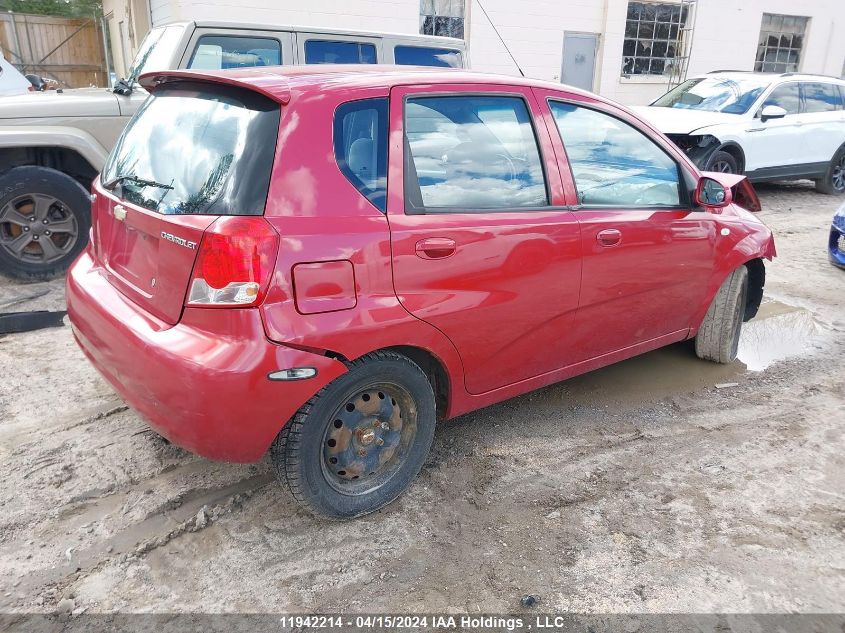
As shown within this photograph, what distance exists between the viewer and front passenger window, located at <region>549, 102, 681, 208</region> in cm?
327

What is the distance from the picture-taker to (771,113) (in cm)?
932

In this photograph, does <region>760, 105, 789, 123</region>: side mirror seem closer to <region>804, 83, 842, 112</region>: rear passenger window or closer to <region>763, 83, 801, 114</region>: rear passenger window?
<region>763, 83, 801, 114</region>: rear passenger window

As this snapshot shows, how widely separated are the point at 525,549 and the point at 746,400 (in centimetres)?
211

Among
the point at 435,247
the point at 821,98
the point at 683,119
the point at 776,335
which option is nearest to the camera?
the point at 435,247

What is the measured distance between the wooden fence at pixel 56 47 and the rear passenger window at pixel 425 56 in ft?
45.9

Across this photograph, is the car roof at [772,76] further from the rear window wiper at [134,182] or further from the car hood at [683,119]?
the rear window wiper at [134,182]

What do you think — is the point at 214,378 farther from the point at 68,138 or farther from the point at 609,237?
the point at 68,138

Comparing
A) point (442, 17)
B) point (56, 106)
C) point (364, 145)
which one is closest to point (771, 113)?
point (442, 17)

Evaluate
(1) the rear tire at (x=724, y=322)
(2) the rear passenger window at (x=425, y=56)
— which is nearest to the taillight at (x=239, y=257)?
(1) the rear tire at (x=724, y=322)

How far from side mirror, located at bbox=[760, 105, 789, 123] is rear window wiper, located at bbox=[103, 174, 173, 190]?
9.12 m

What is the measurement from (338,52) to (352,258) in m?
4.55

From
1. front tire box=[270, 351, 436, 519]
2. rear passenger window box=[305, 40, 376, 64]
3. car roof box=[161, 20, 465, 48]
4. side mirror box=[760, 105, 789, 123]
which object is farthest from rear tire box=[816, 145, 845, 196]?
front tire box=[270, 351, 436, 519]

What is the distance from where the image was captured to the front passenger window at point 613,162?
10.7 feet

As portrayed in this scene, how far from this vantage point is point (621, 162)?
353 centimetres
